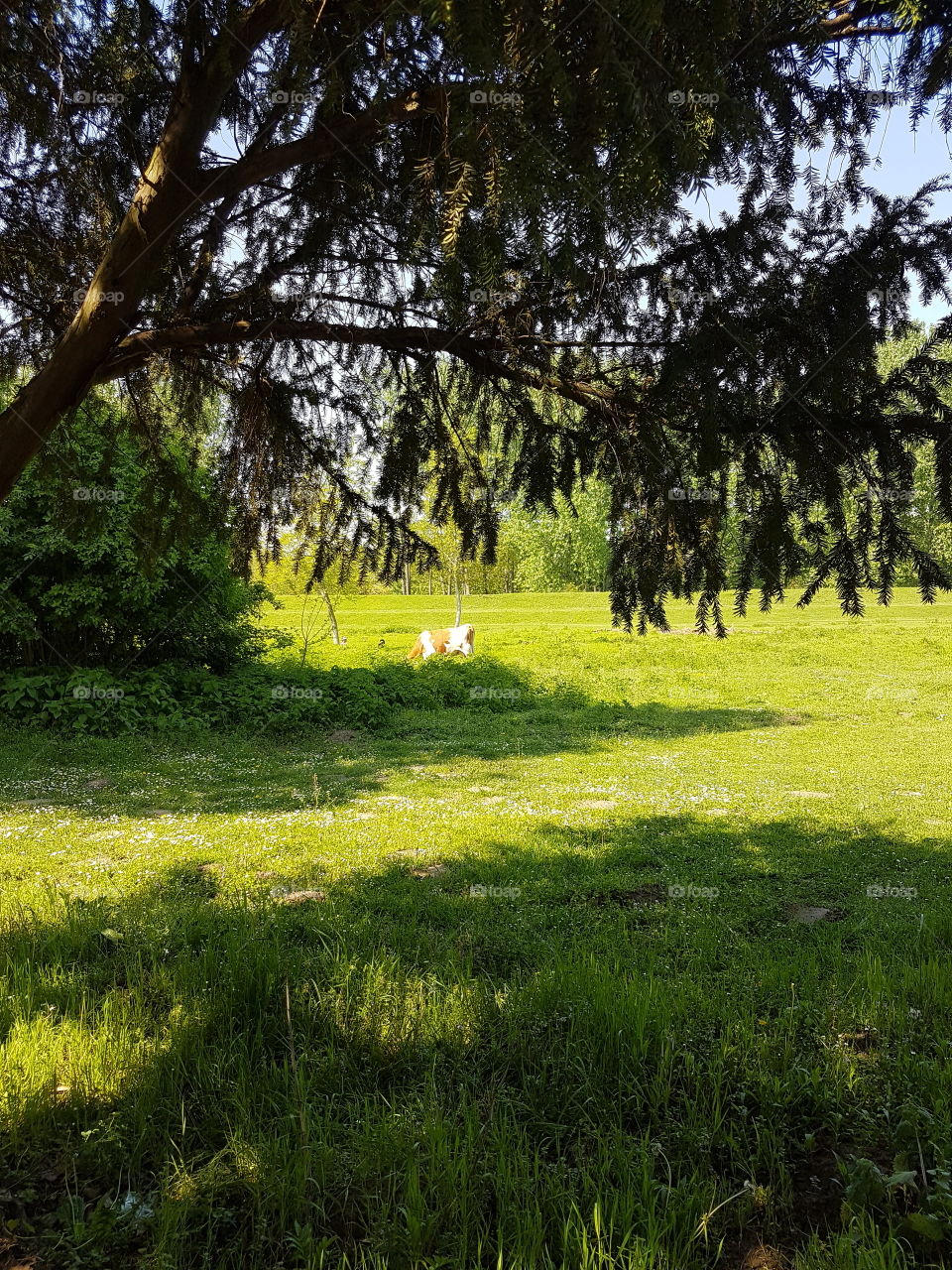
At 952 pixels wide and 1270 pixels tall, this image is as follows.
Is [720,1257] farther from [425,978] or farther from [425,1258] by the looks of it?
[425,978]

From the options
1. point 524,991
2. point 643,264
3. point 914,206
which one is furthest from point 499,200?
point 524,991

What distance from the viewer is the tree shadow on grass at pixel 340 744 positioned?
8.10 metres

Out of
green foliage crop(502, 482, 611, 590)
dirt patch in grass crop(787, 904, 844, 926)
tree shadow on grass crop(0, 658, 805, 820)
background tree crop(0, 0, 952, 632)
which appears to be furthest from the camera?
green foliage crop(502, 482, 611, 590)

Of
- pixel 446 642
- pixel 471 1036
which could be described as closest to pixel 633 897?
pixel 471 1036

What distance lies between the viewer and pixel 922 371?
9.59ft

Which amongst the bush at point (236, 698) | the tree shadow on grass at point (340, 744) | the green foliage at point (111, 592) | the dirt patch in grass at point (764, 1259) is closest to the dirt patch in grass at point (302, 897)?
the tree shadow on grass at point (340, 744)

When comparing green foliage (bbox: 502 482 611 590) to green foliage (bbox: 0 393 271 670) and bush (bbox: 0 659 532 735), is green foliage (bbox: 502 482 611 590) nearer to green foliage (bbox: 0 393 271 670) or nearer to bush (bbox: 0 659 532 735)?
bush (bbox: 0 659 532 735)

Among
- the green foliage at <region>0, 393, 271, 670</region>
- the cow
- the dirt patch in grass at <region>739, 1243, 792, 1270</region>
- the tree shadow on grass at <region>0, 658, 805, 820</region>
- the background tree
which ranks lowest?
the tree shadow on grass at <region>0, 658, 805, 820</region>

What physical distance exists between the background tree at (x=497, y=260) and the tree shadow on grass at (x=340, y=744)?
11.7ft

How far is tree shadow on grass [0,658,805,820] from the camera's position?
26.6 feet

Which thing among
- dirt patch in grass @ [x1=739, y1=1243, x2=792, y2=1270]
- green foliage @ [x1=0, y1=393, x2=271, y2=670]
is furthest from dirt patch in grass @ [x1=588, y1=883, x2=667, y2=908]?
green foliage @ [x1=0, y1=393, x2=271, y2=670]

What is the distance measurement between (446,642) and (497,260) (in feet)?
55.2

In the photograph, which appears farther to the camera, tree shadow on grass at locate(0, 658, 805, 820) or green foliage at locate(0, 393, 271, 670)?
green foliage at locate(0, 393, 271, 670)

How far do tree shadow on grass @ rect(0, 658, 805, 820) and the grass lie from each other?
0.41m
